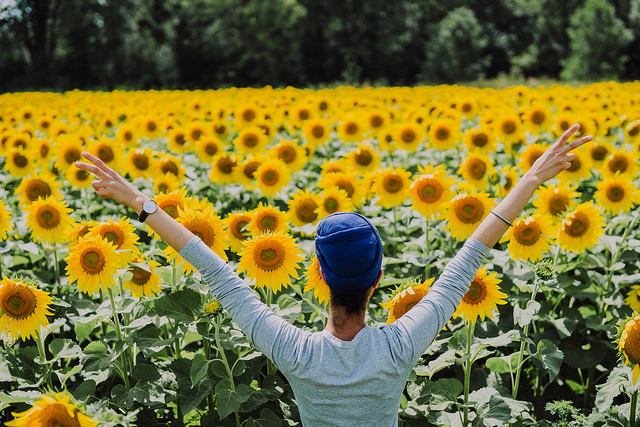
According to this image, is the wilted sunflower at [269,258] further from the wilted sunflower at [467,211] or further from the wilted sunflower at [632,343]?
the wilted sunflower at [632,343]

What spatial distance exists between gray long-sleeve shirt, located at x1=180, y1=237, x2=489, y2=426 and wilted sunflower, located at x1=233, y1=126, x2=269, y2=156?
4.05 meters

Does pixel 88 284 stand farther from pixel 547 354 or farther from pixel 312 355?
pixel 547 354

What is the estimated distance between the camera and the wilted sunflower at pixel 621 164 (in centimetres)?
484

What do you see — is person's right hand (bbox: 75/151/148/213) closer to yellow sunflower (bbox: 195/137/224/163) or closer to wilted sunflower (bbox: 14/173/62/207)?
wilted sunflower (bbox: 14/173/62/207)

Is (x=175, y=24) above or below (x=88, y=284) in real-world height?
above

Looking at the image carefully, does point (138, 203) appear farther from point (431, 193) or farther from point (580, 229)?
point (580, 229)

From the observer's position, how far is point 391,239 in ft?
13.3

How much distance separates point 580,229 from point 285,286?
1931 millimetres

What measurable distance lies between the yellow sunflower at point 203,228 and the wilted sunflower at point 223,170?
2.12 m

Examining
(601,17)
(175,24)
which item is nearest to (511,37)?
(601,17)

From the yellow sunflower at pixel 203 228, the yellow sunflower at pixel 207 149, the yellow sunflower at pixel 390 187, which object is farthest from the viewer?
the yellow sunflower at pixel 207 149

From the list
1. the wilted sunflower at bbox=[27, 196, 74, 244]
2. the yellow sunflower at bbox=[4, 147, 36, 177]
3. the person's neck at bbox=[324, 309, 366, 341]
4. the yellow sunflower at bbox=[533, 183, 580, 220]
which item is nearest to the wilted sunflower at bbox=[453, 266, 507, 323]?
the person's neck at bbox=[324, 309, 366, 341]

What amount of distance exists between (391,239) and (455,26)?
40.7 metres

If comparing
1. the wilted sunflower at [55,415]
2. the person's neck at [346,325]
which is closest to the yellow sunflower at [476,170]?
the person's neck at [346,325]
